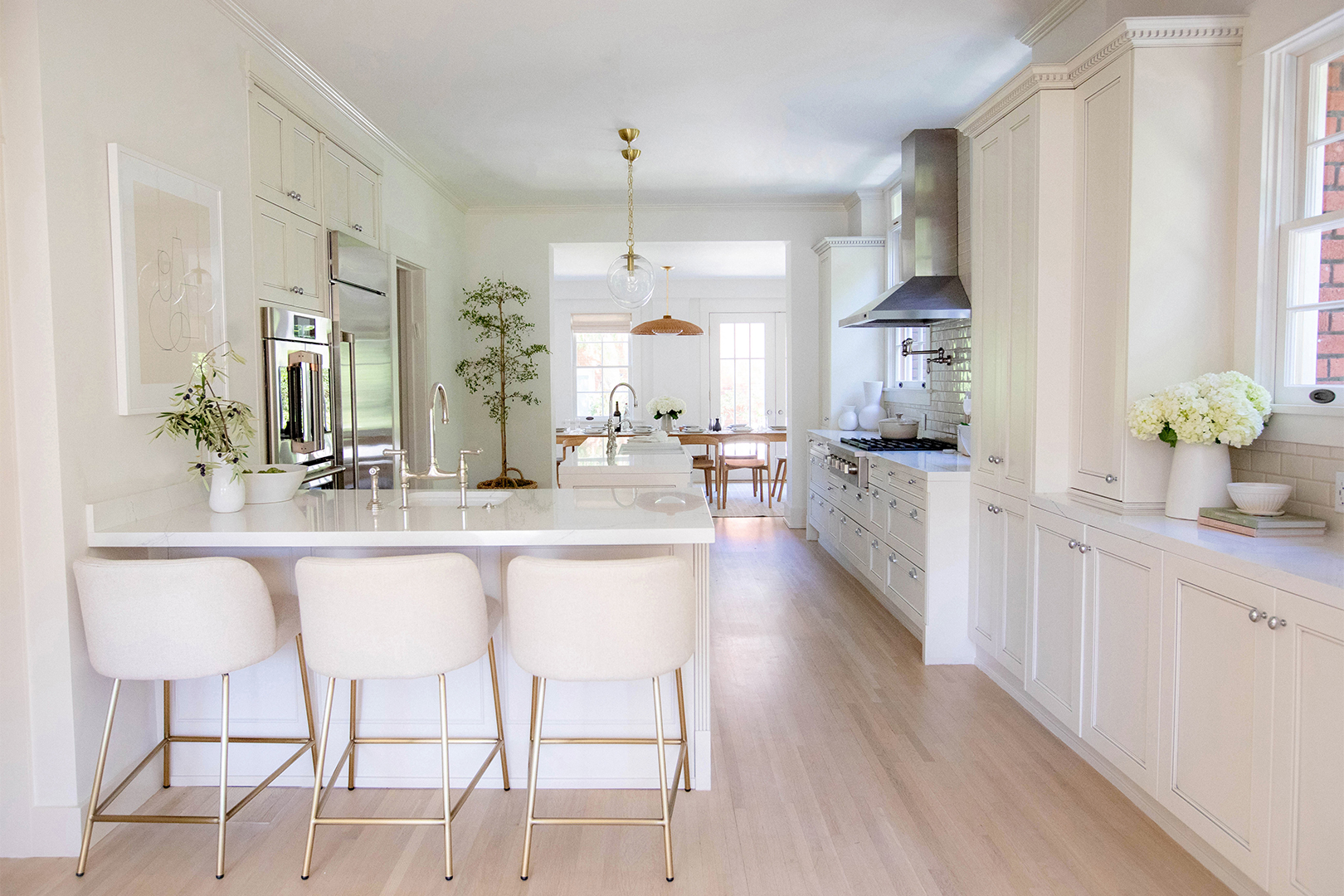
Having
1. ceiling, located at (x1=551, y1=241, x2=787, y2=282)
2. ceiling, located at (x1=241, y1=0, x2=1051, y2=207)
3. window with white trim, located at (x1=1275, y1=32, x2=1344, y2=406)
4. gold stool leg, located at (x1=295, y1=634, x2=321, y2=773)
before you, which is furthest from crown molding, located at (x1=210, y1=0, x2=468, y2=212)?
window with white trim, located at (x1=1275, y1=32, x2=1344, y2=406)

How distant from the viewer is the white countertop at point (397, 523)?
228 cm

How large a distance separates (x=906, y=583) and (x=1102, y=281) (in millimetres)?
1847

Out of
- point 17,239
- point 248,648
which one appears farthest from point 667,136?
point 248,648

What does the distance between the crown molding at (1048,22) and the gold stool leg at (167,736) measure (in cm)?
412

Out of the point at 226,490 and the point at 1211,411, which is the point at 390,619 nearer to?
the point at 226,490

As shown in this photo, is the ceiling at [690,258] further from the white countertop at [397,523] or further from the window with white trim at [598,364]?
the white countertop at [397,523]

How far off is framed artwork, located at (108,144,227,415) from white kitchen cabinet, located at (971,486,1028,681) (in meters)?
3.10

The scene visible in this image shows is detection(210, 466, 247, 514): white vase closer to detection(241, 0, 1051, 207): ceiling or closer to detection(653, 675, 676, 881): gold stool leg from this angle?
detection(653, 675, 676, 881): gold stool leg

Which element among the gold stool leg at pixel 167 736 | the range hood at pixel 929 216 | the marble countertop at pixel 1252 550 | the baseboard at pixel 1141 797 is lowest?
the baseboard at pixel 1141 797

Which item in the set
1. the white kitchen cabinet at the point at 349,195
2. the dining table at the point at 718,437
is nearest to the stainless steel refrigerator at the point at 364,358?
the white kitchen cabinet at the point at 349,195

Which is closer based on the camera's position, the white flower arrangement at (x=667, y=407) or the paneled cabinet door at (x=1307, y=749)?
the paneled cabinet door at (x=1307, y=749)

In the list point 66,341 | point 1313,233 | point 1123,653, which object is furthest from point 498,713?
point 1313,233

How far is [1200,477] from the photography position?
8.30 ft

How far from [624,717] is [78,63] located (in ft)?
8.19
